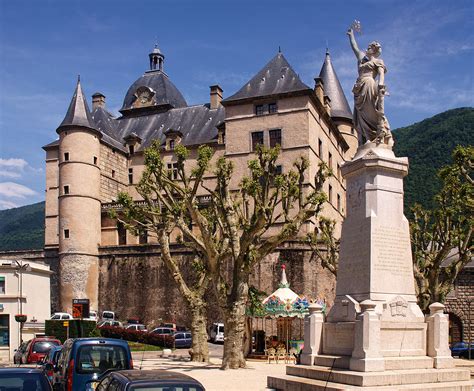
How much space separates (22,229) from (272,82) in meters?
107

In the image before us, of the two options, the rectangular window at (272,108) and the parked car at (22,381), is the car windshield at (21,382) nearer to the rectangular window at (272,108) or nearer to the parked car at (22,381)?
the parked car at (22,381)

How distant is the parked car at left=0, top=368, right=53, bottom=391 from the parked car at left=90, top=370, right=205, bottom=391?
3.08 ft

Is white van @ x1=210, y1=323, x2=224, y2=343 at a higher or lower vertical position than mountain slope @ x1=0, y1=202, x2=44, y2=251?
lower

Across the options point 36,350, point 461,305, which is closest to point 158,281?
point 461,305

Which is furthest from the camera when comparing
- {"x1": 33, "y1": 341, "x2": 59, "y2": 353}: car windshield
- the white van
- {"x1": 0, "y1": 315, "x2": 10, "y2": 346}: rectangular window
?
the white van

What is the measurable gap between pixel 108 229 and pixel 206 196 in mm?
9195

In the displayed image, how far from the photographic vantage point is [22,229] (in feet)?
468

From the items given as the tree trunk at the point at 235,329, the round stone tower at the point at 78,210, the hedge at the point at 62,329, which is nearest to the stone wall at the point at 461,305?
the hedge at the point at 62,329

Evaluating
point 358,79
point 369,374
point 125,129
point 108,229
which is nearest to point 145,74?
point 125,129

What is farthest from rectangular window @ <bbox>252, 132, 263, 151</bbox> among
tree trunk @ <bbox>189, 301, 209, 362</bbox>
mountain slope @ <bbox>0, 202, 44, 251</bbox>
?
mountain slope @ <bbox>0, 202, 44, 251</bbox>

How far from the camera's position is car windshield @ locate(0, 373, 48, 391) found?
8047 millimetres

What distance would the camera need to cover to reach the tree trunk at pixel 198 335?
85.3 ft

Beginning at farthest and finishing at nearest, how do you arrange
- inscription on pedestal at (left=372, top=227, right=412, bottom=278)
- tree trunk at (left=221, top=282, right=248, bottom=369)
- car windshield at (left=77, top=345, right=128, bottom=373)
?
tree trunk at (left=221, top=282, right=248, bottom=369) < inscription on pedestal at (left=372, top=227, right=412, bottom=278) < car windshield at (left=77, top=345, right=128, bottom=373)

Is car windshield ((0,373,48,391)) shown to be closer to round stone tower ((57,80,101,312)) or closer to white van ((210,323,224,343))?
white van ((210,323,224,343))
